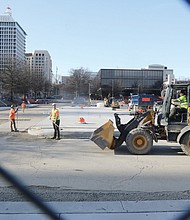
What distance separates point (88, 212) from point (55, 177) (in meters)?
2.17

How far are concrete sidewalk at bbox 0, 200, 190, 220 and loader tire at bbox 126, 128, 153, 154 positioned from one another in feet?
14.6

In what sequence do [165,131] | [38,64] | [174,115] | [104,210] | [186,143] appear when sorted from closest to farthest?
[104,210]
[186,143]
[174,115]
[165,131]
[38,64]

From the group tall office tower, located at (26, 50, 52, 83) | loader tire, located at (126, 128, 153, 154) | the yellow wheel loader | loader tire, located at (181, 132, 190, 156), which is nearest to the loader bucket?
the yellow wheel loader

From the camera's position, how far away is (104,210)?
4.04m

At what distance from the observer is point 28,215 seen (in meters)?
3.80

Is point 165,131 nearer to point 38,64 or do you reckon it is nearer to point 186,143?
point 186,143

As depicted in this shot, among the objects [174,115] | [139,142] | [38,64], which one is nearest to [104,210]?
[139,142]

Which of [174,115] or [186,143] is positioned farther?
[174,115]

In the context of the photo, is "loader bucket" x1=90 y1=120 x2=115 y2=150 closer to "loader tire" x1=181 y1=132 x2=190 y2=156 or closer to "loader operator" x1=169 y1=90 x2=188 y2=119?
"loader operator" x1=169 y1=90 x2=188 y2=119

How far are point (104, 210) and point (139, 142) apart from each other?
5.04 meters

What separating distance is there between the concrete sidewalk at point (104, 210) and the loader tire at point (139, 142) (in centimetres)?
446

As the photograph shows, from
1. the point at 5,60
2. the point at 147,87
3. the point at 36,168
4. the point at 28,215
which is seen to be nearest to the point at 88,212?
the point at 28,215

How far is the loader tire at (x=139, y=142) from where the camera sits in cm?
888

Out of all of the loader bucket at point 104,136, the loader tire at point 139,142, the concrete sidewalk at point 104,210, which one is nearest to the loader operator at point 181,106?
the loader tire at point 139,142
